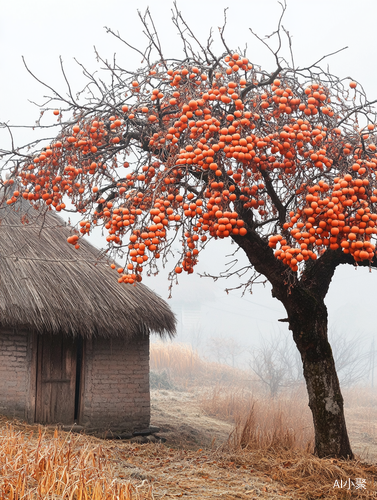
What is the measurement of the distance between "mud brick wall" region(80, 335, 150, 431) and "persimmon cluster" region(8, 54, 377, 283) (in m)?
4.22

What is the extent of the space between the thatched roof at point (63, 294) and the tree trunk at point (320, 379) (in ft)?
12.1

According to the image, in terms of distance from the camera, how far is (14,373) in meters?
9.12

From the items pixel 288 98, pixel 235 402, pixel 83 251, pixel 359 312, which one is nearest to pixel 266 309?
pixel 359 312

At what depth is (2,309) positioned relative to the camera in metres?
8.34

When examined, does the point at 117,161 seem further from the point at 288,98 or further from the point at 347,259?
the point at 347,259

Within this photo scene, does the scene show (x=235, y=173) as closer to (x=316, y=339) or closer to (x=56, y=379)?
(x=316, y=339)

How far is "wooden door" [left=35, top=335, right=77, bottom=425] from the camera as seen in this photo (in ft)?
30.5

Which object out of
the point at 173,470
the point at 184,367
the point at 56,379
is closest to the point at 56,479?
the point at 173,470

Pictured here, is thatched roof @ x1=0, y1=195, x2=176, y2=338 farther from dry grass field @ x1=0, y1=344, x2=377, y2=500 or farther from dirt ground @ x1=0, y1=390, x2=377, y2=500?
dirt ground @ x1=0, y1=390, x2=377, y2=500

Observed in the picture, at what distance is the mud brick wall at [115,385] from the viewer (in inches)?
373

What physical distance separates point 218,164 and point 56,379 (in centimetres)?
608

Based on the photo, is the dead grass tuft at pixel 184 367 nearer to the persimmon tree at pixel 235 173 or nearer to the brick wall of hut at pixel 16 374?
the brick wall of hut at pixel 16 374

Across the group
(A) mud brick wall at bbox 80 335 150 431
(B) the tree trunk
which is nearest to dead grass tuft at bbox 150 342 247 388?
(A) mud brick wall at bbox 80 335 150 431

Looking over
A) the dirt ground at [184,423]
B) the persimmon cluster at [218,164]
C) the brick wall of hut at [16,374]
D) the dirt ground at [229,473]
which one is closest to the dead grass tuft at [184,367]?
the dirt ground at [184,423]
